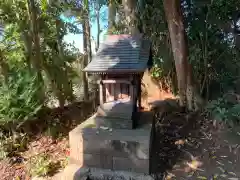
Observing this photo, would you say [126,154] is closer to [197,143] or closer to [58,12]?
[197,143]

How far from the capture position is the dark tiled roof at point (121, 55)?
284 centimetres

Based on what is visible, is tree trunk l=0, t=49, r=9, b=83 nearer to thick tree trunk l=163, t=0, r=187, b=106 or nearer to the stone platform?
the stone platform

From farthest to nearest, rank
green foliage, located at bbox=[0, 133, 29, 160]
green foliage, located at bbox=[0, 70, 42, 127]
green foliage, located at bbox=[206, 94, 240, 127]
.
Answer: green foliage, located at bbox=[206, 94, 240, 127]
green foliage, located at bbox=[0, 70, 42, 127]
green foliage, located at bbox=[0, 133, 29, 160]

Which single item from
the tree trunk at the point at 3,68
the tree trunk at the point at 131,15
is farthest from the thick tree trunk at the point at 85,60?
the tree trunk at the point at 3,68

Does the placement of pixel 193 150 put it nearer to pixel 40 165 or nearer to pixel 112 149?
pixel 112 149

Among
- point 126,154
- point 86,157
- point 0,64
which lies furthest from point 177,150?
point 0,64

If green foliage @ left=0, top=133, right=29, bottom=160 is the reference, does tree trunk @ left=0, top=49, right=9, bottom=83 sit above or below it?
above

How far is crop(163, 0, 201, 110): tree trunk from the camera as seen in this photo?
12.7 ft

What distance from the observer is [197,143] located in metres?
3.58

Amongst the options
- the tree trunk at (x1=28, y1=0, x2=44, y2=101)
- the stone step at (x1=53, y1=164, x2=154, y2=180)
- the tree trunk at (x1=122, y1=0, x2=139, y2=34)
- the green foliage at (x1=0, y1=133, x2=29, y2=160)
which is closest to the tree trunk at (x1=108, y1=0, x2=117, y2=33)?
the tree trunk at (x1=122, y1=0, x2=139, y2=34)

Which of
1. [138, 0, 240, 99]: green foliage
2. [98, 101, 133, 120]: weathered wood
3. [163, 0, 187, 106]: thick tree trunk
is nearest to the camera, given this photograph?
[98, 101, 133, 120]: weathered wood

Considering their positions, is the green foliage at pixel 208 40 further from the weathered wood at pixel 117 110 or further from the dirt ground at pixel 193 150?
the weathered wood at pixel 117 110

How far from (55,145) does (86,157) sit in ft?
3.24

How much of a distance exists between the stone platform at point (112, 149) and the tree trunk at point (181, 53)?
1715mm
